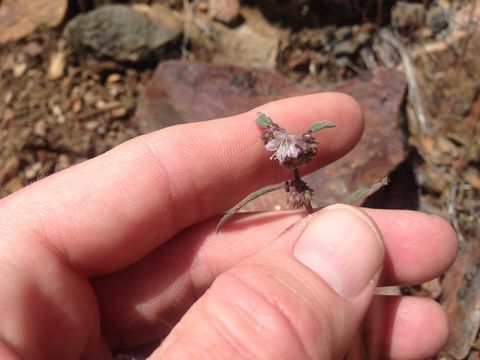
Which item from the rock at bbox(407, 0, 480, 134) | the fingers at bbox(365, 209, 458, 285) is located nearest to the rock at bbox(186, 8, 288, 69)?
the rock at bbox(407, 0, 480, 134)

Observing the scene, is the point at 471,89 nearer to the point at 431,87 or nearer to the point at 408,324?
the point at 431,87

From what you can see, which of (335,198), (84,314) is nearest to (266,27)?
(335,198)

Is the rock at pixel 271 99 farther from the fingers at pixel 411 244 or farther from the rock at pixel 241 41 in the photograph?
the fingers at pixel 411 244

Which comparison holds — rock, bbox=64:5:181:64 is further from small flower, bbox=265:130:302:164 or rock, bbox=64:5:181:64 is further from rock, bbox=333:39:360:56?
small flower, bbox=265:130:302:164

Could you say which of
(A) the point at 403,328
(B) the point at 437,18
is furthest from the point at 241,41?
(A) the point at 403,328

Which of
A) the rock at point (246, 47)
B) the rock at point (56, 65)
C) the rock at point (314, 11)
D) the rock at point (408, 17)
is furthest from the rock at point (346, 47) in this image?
the rock at point (56, 65)
